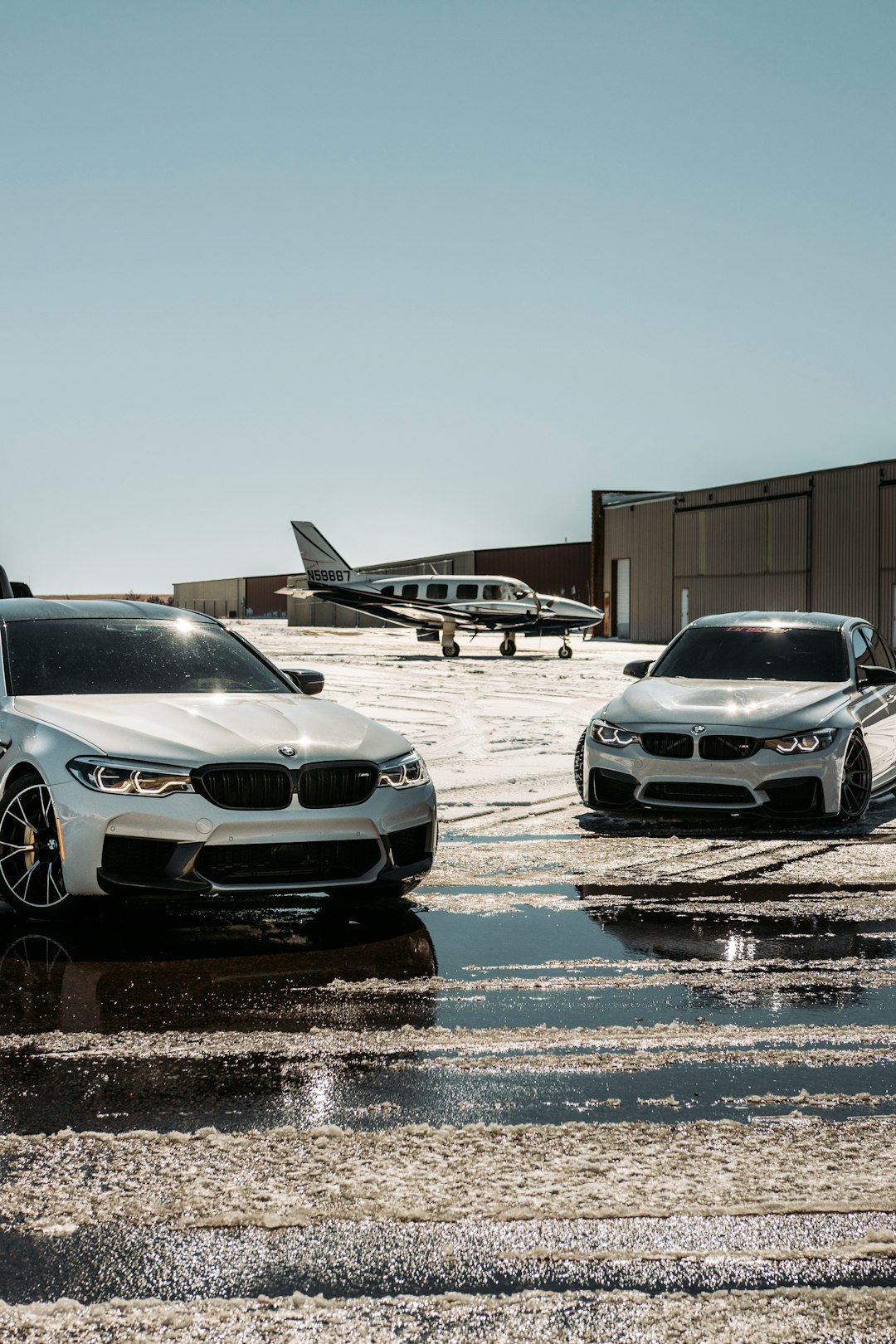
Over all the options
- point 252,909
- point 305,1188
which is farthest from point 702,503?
point 305,1188

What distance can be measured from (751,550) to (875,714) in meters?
43.3

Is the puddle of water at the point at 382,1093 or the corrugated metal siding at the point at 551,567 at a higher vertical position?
the corrugated metal siding at the point at 551,567

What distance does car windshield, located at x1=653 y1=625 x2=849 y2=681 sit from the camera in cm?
1130

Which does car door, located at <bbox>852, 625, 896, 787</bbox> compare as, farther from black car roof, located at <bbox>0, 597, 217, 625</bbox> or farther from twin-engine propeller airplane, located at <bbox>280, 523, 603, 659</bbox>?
twin-engine propeller airplane, located at <bbox>280, 523, 603, 659</bbox>

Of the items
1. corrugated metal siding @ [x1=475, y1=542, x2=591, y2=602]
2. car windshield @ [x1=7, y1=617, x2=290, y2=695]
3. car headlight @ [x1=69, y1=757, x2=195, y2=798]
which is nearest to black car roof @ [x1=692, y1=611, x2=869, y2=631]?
car windshield @ [x1=7, y1=617, x2=290, y2=695]

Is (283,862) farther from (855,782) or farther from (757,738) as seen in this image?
(855,782)

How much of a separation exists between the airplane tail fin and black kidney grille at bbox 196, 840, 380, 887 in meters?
43.8

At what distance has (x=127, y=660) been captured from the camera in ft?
26.0

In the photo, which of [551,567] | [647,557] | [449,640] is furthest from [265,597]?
[449,640]

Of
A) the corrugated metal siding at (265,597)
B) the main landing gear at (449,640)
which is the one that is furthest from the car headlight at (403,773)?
the corrugated metal siding at (265,597)

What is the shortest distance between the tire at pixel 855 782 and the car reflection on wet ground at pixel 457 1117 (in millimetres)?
2472

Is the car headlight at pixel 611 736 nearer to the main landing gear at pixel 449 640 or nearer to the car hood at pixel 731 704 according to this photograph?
the car hood at pixel 731 704

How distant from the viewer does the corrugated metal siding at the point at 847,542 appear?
46406mm

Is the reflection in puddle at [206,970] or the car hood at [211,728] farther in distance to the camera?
the car hood at [211,728]
